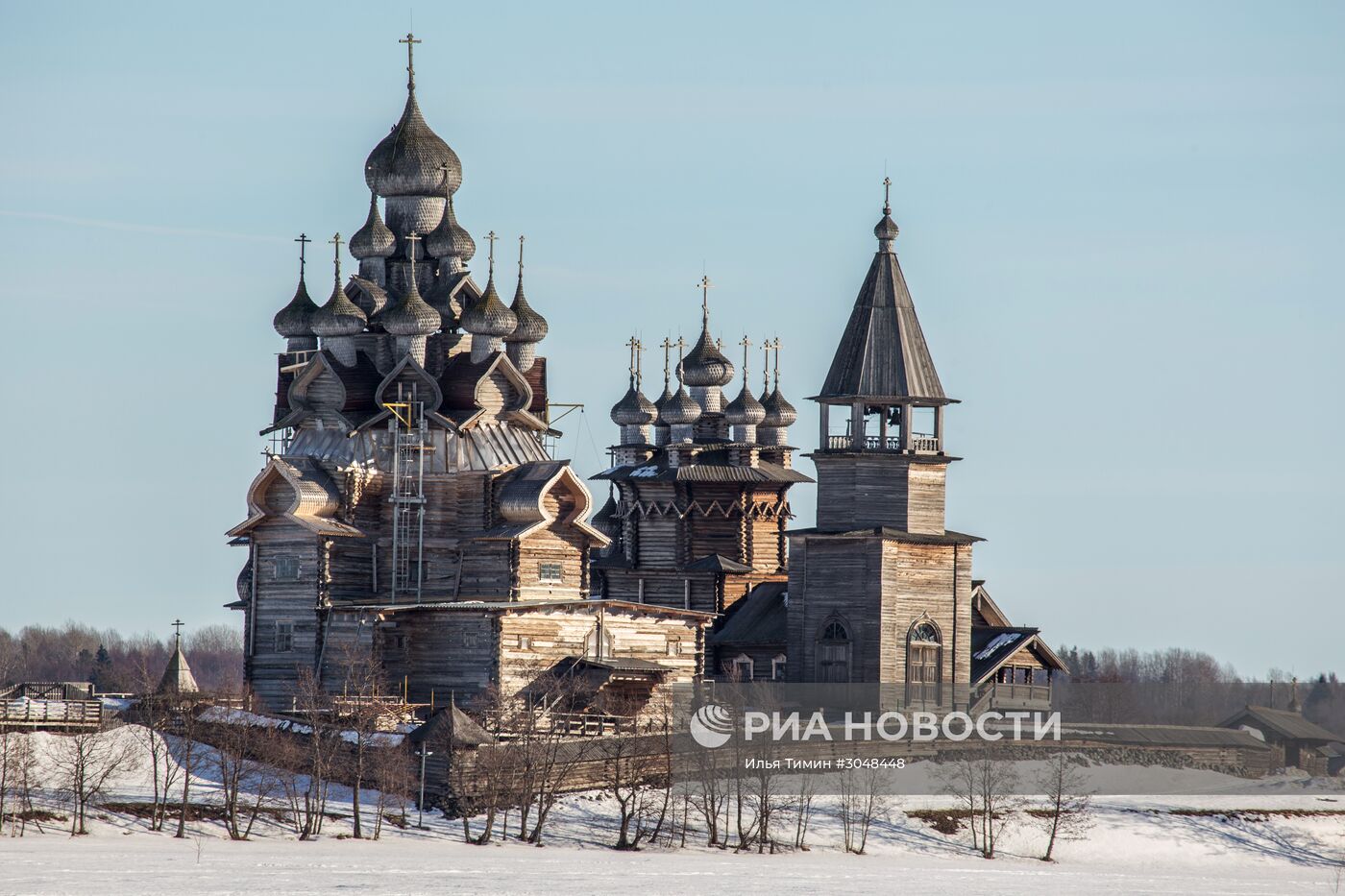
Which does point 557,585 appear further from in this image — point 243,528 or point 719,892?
point 719,892

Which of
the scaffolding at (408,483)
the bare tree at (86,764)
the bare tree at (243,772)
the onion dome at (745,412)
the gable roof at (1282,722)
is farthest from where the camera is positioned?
the onion dome at (745,412)

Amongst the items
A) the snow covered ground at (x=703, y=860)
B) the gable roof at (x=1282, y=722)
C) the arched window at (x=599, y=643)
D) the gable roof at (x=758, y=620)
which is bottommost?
the snow covered ground at (x=703, y=860)

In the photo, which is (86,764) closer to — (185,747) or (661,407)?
(185,747)

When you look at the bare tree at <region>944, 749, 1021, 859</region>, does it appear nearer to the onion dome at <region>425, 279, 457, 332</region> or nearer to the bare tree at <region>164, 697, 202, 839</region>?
the bare tree at <region>164, 697, 202, 839</region>

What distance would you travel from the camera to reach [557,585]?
215ft

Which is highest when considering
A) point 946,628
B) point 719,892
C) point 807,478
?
point 807,478

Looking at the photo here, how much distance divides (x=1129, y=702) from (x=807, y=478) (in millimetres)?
11845

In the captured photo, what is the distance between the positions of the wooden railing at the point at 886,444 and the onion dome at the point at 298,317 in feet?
43.0

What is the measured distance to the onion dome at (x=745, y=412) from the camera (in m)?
83.2

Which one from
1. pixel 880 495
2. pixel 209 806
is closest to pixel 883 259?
pixel 880 495

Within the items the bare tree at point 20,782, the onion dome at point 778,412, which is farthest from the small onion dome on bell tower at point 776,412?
the bare tree at point 20,782

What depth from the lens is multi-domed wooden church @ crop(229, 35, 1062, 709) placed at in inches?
2459

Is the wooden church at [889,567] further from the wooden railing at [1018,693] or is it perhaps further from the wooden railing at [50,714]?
the wooden railing at [50,714]
